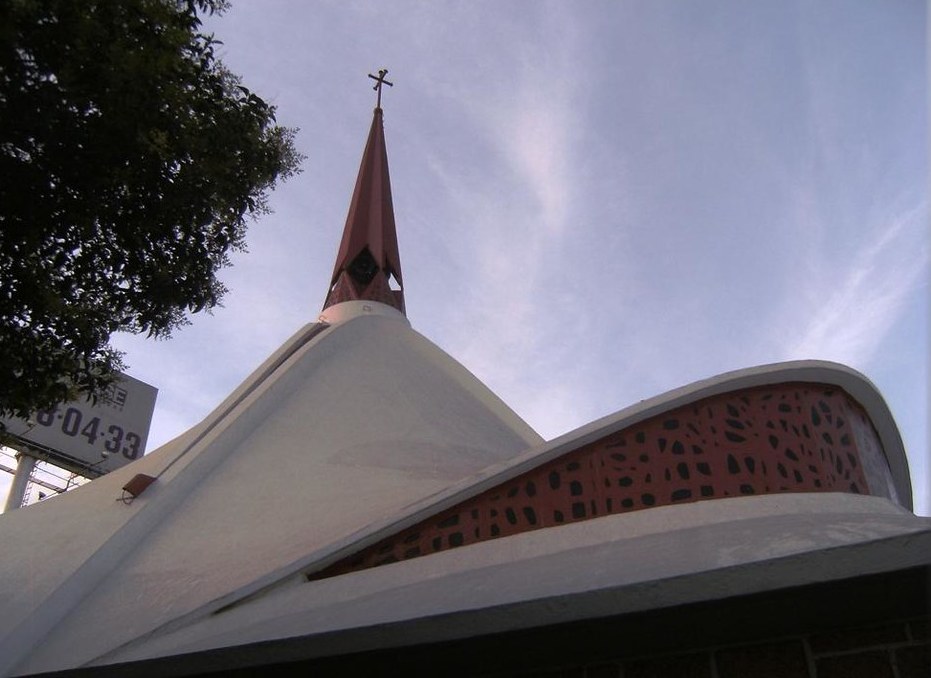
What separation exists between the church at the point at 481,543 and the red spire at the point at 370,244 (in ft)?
14.4

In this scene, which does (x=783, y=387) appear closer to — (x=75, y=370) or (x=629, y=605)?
(x=629, y=605)

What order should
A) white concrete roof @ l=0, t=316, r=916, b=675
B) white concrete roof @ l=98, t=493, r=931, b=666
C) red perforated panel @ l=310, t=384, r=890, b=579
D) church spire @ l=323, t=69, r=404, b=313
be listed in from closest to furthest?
white concrete roof @ l=98, t=493, r=931, b=666, white concrete roof @ l=0, t=316, r=916, b=675, red perforated panel @ l=310, t=384, r=890, b=579, church spire @ l=323, t=69, r=404, b=313

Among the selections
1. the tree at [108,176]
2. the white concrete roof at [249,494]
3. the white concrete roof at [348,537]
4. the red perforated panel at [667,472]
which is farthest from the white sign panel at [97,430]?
the red perforated panel at [667,472]

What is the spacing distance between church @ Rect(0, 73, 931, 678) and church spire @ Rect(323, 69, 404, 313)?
4380 millimetres

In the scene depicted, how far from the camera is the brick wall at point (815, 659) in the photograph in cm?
267

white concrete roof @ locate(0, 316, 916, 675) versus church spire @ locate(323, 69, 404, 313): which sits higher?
church spire @ locate(323, 69, 404, 313)

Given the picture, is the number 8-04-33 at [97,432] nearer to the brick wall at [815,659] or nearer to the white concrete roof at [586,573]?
the white concrete roof at [586,573]

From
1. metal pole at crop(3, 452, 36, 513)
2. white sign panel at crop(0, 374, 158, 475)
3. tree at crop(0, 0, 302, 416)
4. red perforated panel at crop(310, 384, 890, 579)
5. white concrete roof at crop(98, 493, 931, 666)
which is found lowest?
white concrete roof at crop(98, 493, 931, 666)

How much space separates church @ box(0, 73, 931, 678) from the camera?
2750 millimetres

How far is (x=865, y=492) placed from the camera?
5.70 meters

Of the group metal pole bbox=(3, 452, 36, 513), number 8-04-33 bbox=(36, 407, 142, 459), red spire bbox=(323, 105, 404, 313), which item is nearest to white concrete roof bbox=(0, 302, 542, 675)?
red spire bbox=(323, 105, 404, 313)

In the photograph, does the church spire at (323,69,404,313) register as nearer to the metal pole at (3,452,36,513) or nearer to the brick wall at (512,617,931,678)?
the metal pole at (3,452,36,513)

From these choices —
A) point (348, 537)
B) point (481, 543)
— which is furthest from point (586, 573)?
point (348, 537)

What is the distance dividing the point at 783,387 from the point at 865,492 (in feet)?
3.02
